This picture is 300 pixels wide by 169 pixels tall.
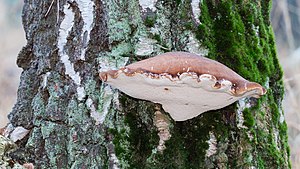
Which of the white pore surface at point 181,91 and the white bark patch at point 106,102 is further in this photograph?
the white bark patch at point 106,102

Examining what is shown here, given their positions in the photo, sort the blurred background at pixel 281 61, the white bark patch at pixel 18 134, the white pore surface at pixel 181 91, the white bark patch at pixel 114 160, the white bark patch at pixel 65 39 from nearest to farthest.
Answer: the white pore surface at pixel 181 91, the white bark patch at pixel 114 160, the white bark patch at pixel 65 39, the white bark patch at pixel 18 134, the blurred background at pixel 281 61

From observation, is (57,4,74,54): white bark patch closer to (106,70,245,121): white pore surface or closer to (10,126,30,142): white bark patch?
(10,126,30,142): white bark patch

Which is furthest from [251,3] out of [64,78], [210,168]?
[64,78]

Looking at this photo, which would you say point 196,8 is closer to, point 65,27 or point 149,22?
point 149,22

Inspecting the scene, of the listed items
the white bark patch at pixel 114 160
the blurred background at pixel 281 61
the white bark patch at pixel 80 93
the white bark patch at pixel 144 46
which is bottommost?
the white bark patch at pixel 114 160

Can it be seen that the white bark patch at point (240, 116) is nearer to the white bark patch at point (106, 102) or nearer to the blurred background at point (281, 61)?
the white bark patch at point (106, 102)

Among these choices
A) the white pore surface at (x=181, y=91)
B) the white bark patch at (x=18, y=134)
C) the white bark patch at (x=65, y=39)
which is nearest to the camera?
the white pore surface at (x=181, y=91)

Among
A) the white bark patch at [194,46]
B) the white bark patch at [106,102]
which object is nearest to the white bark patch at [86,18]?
the white bark patch at [106,102]

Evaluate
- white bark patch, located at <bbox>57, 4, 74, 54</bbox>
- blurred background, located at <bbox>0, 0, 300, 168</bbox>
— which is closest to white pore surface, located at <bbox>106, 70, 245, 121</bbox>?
white bark patch, located at <bbox>57, 4, 74, 54</bbox>
